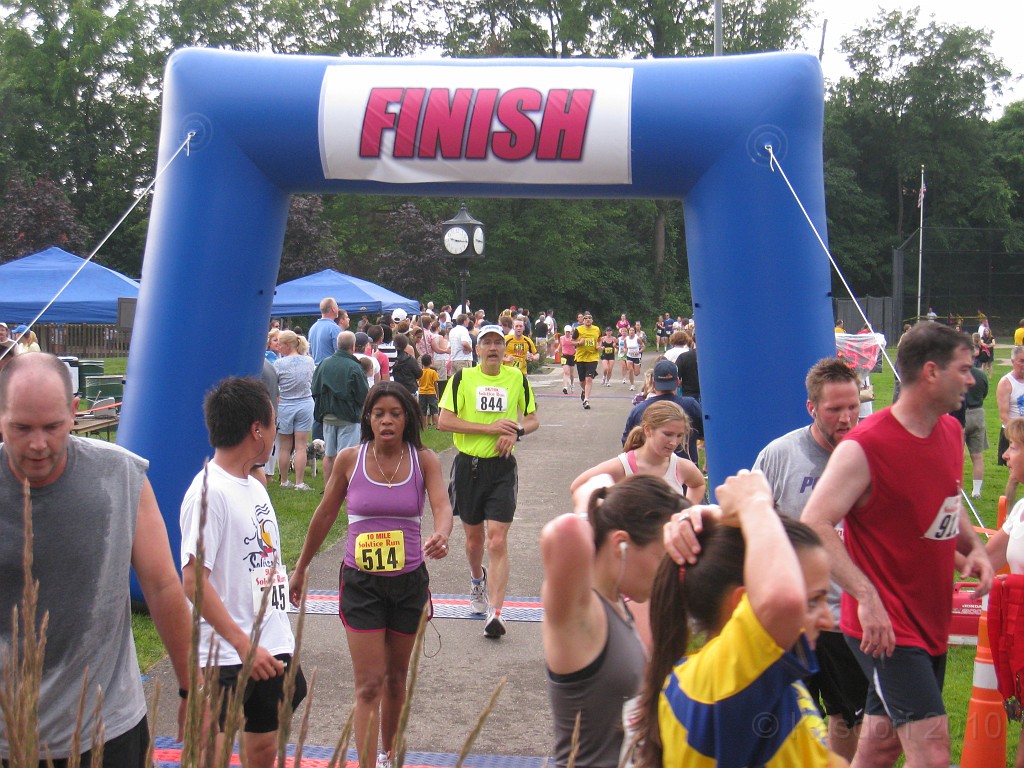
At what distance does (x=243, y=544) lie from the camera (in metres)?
3.53

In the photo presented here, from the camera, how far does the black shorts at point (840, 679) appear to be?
4154mm

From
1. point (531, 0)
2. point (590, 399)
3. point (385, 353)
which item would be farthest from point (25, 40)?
point (385, 353)

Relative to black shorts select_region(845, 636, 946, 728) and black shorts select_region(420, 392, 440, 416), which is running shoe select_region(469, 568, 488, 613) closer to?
black shorts select_region(845, 636, 946, 728)

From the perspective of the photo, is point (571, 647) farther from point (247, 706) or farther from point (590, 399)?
point (590, 399)

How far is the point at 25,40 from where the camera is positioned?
47875 mm

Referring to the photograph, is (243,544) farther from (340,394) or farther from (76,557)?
(340,394)

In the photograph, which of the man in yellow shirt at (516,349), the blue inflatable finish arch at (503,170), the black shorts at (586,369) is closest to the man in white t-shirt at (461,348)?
the man in yellow shirt at (516,349)

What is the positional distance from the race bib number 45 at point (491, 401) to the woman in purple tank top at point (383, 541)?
216 centimetres

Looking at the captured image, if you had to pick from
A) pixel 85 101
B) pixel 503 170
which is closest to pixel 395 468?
pixel 503 170

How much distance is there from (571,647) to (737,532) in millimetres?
512

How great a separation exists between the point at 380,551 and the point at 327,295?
1634 centimetres

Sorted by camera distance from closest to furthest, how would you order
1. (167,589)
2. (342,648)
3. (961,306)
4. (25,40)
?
(167,589) < (342,648) < (961,306) < (25,40)

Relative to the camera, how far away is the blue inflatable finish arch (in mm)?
6152

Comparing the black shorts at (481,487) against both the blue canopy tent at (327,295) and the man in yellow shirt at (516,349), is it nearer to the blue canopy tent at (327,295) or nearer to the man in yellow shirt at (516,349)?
the man in yellow shirt at (516,349)
